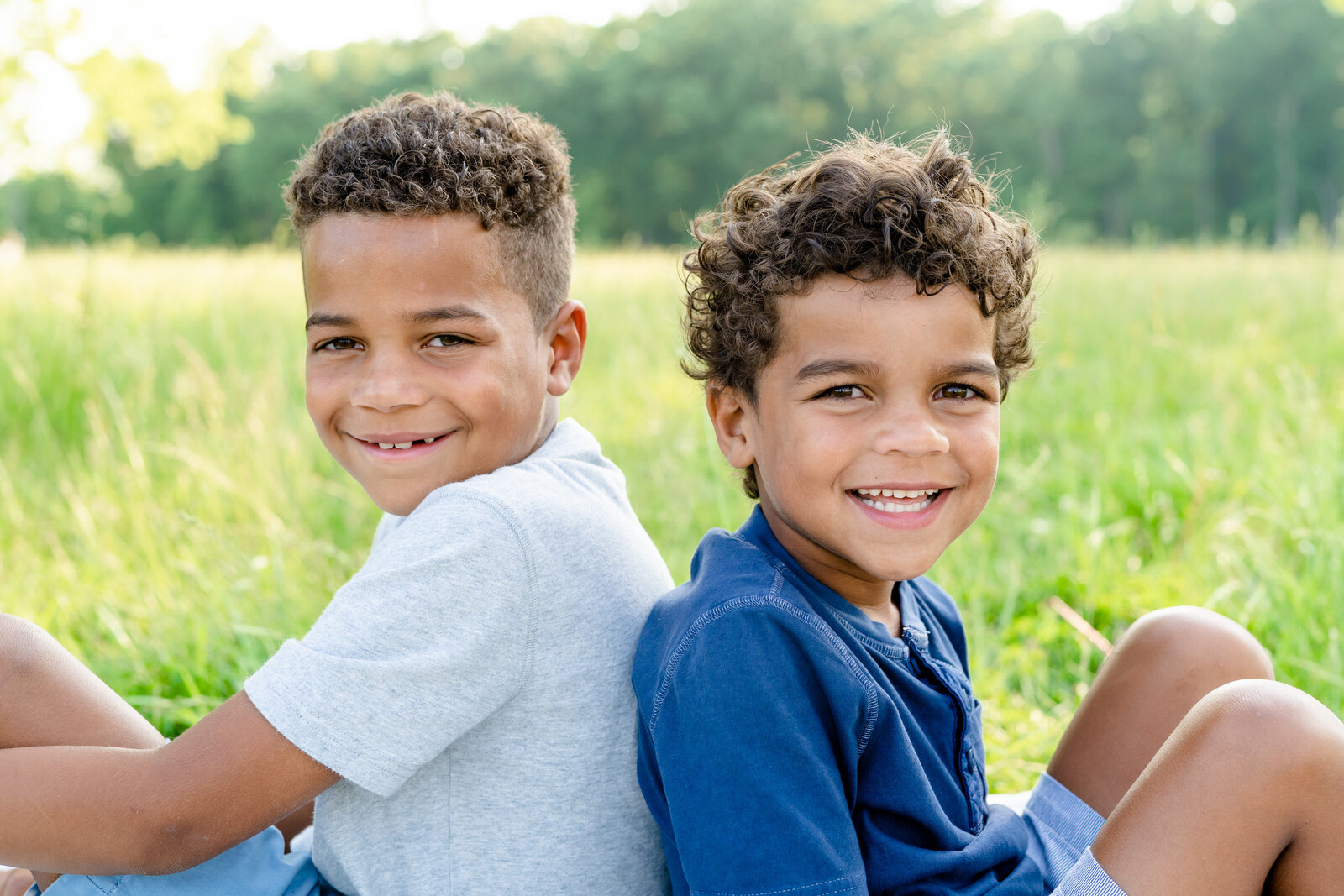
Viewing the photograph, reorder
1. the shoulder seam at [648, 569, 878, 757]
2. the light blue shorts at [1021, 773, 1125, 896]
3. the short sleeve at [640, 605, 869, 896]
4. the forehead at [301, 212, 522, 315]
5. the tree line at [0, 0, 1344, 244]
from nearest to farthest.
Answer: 1. the short sleeve at [640, 605, 869, 896]
2. the shoulder seam at [648, 569, 878, 757]
3. the forehead at [301, 212, 522, 315]
4. the light blue shorts at [1021, 773, 1125, 896]
5. the tree line at [0, 0, 1344, 244]

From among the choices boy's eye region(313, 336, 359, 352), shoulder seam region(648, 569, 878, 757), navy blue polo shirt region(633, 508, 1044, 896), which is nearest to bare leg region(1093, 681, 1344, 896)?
navy blue polo shirt region(633, 508, 1044, 896)

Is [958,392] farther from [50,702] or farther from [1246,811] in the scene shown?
[50,702]

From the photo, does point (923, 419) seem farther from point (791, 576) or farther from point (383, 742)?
point (383, 742)

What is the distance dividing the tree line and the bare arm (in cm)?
3461

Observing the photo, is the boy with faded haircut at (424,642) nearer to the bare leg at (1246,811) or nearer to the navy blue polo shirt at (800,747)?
the navy blue polo shirt at (800,747)

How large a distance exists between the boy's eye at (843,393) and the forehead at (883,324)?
0.05 meters

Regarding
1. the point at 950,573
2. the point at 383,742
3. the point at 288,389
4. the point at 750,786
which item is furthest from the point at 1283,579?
the point at 288,389

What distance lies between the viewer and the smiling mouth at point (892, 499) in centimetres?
143

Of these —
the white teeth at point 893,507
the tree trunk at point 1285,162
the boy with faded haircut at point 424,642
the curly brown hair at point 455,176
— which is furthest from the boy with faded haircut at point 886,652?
the tree trunk at point 1285,162

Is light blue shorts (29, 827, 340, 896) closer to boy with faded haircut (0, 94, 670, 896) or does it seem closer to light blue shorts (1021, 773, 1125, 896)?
boy with faded haircut (0, 94, 670, 896)

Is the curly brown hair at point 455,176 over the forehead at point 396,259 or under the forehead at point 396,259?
over

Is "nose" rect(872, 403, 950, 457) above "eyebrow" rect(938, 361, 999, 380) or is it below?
below

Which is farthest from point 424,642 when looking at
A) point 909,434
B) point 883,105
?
point 883,105

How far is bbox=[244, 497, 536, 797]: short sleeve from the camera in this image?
3.93 ft
